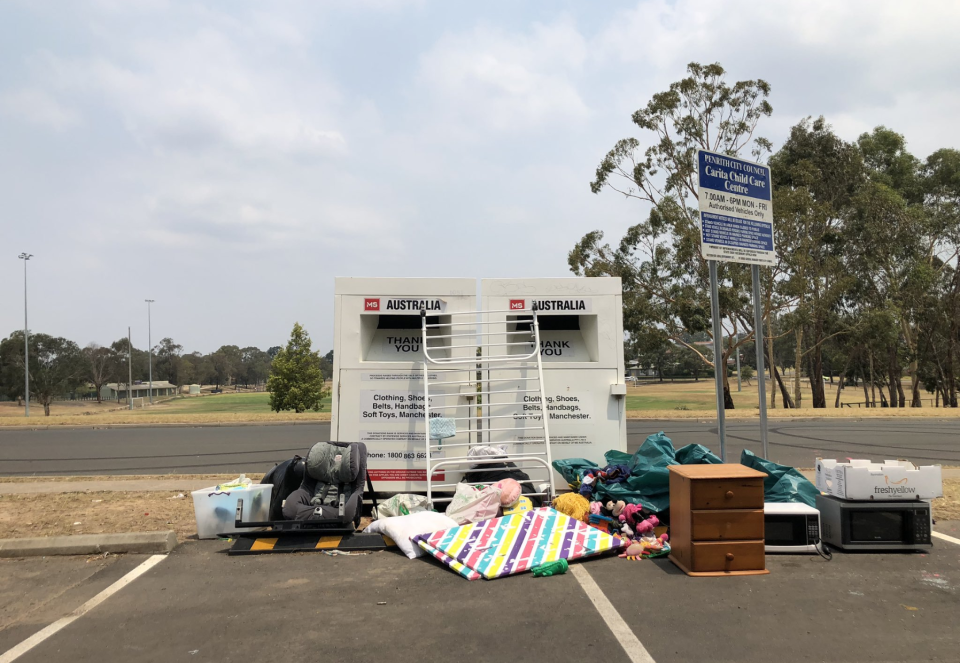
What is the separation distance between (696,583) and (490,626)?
171cm

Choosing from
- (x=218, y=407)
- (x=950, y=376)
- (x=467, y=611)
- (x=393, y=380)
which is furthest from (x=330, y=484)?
(x=218, y=407)

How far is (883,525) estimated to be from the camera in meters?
5.71

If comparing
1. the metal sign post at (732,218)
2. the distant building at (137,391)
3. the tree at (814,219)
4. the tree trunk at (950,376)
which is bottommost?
the distant building at (137,391)

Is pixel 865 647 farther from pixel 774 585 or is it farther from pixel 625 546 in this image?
pixel 625 546

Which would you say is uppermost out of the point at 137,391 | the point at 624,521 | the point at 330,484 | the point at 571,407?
the point at 571,407

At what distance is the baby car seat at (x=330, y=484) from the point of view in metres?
6.29

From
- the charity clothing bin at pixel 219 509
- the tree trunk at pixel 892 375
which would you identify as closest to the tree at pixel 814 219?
the tree trunk at pixel 892 375

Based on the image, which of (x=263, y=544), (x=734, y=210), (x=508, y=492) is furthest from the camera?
(x=734, y=210)

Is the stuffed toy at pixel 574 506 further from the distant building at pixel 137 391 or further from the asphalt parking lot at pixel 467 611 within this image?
the distant building at pixel 137 391

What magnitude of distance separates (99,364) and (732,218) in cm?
9320

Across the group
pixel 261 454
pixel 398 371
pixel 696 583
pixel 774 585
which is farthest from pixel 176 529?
pixel 261 454

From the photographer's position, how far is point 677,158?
33.0 metres

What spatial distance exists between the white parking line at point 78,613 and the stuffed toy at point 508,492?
3.12 metres

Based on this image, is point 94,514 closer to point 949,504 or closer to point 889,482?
point 889,482
